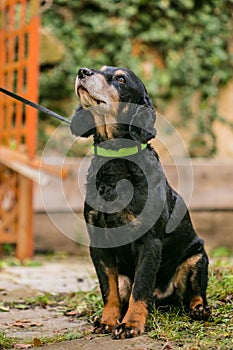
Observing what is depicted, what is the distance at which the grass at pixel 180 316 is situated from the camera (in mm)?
3133

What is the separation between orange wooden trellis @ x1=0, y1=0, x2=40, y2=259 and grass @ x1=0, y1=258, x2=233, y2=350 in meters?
2.10

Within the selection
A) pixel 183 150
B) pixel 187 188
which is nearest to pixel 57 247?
pixel 187 188

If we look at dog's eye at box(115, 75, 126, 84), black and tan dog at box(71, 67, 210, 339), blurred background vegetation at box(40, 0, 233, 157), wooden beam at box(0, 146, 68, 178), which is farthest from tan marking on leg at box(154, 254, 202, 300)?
blurred background vegetation at box(40, 0, 233, 157)

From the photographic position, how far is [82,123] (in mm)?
3766

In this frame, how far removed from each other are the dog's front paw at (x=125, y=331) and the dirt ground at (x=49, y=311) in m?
0.04

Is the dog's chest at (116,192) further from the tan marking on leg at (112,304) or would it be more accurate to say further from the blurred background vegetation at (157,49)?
the blurred background vegetation at (157,49)

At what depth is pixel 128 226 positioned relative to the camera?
133 inches

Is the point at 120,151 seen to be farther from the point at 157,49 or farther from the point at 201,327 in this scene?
the point at 157,49

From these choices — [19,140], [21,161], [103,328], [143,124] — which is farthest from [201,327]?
[19,140]

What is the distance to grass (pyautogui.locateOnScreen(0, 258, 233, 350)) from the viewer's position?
3133mm

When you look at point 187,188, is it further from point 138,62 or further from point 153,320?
point 153,320

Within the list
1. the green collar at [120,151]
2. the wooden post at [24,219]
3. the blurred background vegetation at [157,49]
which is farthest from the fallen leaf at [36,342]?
the blurred background vegetation at [157,49]

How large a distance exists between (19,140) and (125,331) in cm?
386

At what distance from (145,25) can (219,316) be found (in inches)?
220
